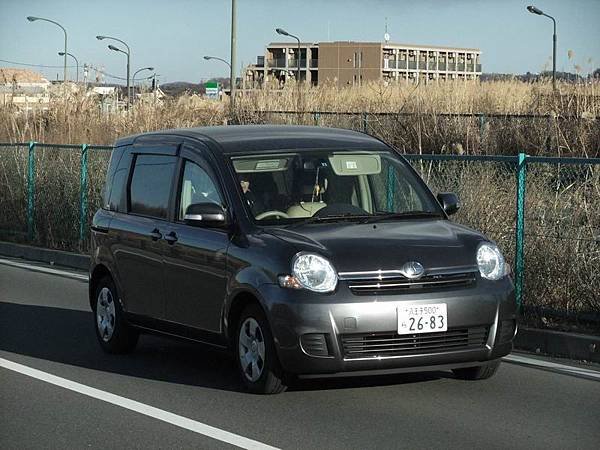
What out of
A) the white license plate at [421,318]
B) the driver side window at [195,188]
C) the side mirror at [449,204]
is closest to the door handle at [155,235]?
the driver side window at [195,188]

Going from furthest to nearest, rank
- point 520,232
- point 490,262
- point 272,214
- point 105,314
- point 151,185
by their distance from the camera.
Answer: point 520,232
point 105,314
point 151,185
point 272,214
point 490,262

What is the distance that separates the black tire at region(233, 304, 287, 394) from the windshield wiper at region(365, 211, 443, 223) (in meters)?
1.12

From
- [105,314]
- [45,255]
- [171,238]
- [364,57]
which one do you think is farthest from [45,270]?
[364,57]

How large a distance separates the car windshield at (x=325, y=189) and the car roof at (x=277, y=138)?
72mm

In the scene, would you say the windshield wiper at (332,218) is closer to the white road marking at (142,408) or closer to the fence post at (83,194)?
the white road marking at (142,408)

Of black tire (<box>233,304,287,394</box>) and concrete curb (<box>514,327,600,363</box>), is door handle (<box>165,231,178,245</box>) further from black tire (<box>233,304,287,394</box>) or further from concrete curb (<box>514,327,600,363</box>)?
concrete curb (<box>514,327,600,363</box>)

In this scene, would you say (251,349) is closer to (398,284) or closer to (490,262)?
(398,284)

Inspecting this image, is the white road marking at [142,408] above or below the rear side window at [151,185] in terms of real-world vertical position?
below

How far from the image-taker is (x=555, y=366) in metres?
9.66

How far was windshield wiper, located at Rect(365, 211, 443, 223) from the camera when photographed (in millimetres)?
8914

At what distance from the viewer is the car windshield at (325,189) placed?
350 inches

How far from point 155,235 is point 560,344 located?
3.43 metres

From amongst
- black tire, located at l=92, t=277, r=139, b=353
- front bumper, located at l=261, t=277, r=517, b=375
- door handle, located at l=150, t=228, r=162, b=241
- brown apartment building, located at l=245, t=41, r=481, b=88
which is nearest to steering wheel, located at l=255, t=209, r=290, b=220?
front bumper, located at l=261, t=277, r=517, b=375

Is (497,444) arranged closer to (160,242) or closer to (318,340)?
(318,340)
